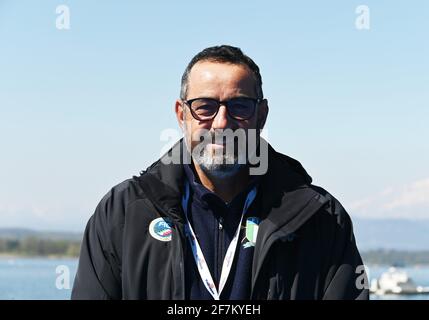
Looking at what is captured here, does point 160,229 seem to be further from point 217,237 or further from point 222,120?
point 222,120

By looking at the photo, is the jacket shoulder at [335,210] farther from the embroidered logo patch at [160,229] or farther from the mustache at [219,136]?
the embroidered logo patch at [160,229]

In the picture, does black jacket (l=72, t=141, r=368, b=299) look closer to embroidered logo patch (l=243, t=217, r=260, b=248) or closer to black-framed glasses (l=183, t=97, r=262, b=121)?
embroidered logo patch (l=243, t=217, r=260, b=248)

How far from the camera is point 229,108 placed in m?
5.69

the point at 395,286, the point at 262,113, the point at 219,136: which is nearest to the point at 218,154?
the point at 219,136

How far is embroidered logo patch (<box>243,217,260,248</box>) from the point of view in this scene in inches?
228

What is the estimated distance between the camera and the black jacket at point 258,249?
5.69 m

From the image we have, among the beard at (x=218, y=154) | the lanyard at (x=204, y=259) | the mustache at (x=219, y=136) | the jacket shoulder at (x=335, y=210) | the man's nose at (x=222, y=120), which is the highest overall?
the man's nose at (x=222, y=120)

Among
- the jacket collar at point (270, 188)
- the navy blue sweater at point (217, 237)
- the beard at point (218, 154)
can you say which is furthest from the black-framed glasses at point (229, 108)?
the navy blue sweater at point (217, 237)

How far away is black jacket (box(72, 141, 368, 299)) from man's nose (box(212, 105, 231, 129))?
23.4 inches

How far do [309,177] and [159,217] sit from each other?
1.18 meters

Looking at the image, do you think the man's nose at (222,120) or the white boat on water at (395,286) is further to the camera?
the white boat on water at (395,286)

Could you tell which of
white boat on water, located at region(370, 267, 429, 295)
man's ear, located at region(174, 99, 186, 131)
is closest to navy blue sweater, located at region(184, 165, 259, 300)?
man's ear, located at region(174, 99, 186, 131)

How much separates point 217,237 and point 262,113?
0.95 m
